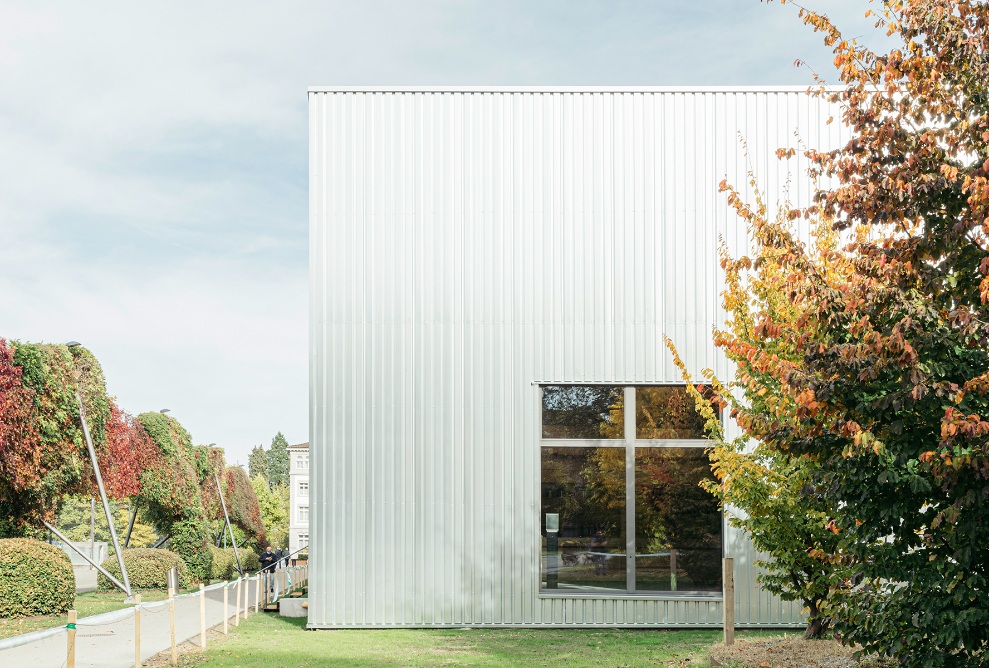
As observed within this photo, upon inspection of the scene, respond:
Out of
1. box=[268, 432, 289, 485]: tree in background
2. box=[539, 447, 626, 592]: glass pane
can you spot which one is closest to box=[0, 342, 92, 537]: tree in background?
box=[539, 447, 626, 592]: glass pane

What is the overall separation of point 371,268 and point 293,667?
606 cm

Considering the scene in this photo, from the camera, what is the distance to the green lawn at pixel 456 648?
450 inches

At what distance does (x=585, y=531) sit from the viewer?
14.4 metres

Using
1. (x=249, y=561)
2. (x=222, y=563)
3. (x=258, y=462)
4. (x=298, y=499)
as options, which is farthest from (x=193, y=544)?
(x=258, y=462)

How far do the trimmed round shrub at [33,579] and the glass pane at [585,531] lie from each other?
9.45 m

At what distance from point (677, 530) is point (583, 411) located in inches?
85.8

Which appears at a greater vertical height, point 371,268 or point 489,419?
point 371,268

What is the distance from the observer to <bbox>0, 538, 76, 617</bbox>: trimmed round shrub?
1725 centimetres

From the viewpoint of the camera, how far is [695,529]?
14.4 m

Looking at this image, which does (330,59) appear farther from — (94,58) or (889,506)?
(889,506)

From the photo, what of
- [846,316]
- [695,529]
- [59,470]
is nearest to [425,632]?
[695,529]

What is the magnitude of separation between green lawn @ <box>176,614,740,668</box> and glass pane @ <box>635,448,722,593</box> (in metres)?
0.75

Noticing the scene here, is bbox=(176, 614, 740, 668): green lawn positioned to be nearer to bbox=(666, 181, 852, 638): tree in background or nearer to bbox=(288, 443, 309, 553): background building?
bbox=(666, 181, 852, 638): tree in background

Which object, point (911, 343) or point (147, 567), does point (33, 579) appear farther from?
point (911, 343)
